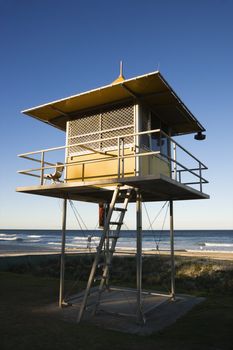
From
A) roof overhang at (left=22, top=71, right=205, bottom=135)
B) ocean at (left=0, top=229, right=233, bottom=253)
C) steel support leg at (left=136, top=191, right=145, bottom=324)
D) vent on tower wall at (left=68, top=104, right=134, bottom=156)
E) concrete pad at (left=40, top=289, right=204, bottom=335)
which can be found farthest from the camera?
ocean at (left=0, top=229, right=233, bottom=253)

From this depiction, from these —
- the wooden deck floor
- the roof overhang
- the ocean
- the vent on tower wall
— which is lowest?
the ocean

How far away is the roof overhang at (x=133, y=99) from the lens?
9305 mm

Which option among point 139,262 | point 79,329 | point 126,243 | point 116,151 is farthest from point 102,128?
point 126,243

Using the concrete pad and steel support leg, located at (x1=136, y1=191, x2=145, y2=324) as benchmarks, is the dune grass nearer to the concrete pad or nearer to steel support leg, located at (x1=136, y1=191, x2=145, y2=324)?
the concrete pad

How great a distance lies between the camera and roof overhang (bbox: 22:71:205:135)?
366 inches

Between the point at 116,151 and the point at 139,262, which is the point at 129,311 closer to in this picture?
the point at 139,262

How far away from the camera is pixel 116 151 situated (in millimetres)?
10203

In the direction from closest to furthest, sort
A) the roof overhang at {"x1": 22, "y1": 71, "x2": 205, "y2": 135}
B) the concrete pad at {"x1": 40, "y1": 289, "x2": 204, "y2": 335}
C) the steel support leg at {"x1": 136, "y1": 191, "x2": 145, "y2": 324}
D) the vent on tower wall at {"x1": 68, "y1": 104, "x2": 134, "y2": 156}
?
the concrete pad at {"x1": 40, "y1": 289, "x2": 204, "y2": 335} < the steel support leg at {"x1": 136, "y1": 191, "x2": 145, "y2": 324} < the roof overhang at {"x1": 22, "y1": 71, "x2": 205, "y2": 135} < the vent on tower wall at {"x1": 68, "y1": 104, "x2": 134, "y2": 156}

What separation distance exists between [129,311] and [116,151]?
4.77m

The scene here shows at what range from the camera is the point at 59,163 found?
10.7m

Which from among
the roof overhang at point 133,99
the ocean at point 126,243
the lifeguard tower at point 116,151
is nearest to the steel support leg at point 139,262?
the lifeguard tower at point 116,151

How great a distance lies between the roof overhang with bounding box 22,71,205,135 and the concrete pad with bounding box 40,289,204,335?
6204 mm

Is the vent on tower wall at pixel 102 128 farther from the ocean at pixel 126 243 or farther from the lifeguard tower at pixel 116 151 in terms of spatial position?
the ocean at pixel 126 243

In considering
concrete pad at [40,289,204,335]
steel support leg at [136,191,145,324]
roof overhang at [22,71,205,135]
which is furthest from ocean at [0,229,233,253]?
steel support leg at [136,191,145,324]
